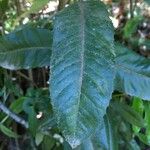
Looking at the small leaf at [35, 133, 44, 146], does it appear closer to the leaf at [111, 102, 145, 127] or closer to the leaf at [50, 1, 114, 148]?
the leaf at [111, 102, 145, 127]

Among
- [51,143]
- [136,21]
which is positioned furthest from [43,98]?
[136,21]

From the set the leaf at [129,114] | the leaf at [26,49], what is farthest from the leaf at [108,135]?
the leaf at [26,49]

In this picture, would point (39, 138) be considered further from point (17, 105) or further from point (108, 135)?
point (108, 135)

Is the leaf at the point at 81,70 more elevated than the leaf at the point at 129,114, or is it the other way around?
the leaf at the point at 81,70

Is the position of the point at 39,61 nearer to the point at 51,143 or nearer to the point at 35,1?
the point at 35,1

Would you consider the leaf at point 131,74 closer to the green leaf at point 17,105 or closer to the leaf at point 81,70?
the leaf at point 81,70

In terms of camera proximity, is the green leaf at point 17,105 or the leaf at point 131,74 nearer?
the leaf at point 131,74
